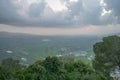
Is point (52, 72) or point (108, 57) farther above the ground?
point (108, 57)

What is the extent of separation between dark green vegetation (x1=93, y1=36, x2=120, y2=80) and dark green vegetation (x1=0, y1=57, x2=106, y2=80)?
304 inches

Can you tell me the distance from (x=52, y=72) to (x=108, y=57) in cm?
1277

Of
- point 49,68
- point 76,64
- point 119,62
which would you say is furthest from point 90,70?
point 119,62

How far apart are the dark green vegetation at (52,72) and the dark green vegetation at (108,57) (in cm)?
771

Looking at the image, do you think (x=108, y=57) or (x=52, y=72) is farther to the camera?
(x=108, y=57)

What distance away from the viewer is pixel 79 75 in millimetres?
41688

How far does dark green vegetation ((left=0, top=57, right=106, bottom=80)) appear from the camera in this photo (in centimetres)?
3994

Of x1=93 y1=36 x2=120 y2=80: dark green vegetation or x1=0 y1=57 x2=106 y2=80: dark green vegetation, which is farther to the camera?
x1=93 y1=36 x2=120 y2=80: dark green vegetation

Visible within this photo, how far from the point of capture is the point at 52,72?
4181cm

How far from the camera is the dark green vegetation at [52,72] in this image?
1572 inches

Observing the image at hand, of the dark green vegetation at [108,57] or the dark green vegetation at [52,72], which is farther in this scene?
the dark green vegetation at [108,57]

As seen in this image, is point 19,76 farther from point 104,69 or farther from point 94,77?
point 104,69

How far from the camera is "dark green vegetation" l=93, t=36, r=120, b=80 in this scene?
51.1 meters

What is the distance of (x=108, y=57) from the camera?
51094 millimetres
